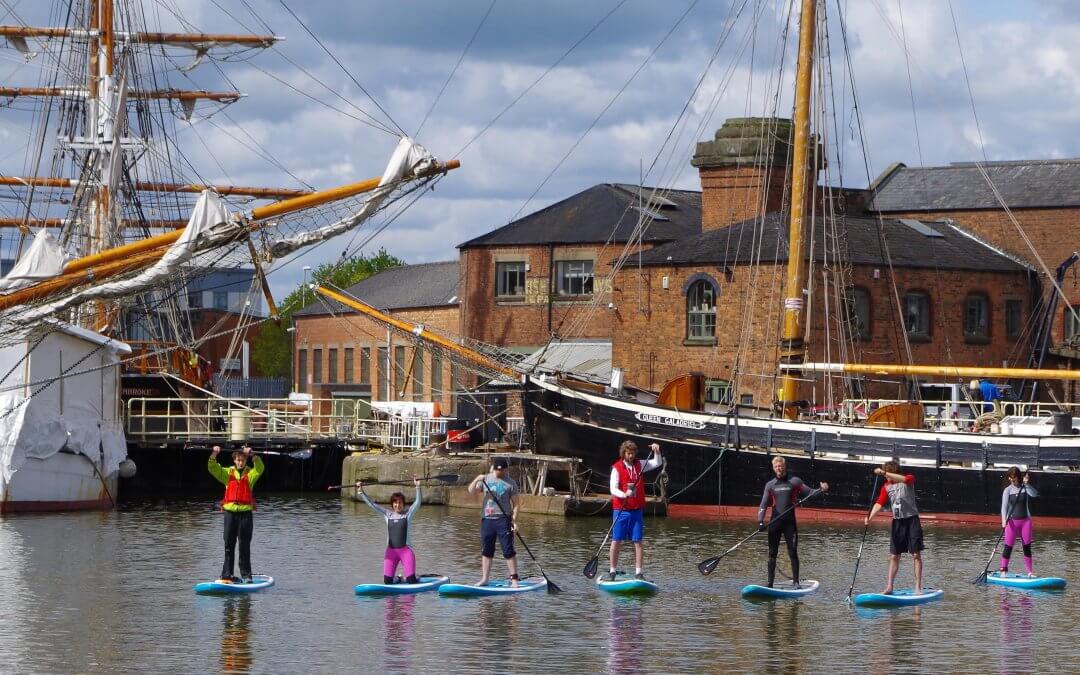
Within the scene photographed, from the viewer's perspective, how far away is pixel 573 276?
59.7 m

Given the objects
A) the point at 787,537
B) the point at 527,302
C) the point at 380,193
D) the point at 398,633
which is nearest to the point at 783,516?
the point at 787,537

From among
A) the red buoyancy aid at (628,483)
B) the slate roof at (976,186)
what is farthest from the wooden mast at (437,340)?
the slate roof at (976,186)

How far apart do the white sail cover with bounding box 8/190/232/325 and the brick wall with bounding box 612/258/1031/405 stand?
2049 cm

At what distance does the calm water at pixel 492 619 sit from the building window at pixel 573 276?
2877cm

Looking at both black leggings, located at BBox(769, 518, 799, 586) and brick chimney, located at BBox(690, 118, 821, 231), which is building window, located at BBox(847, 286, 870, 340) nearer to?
brick chimney, located at BBox(690, 118, 821, 231)

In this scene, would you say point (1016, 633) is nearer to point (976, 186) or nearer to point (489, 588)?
point (489, 588)

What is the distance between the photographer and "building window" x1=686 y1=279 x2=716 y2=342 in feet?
167

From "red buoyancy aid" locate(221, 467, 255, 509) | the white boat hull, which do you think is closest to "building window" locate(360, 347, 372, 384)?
the white boat hull

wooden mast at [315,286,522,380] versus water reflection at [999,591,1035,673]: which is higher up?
wooden mast at [315,286,522,380]

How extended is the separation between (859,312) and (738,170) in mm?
9111

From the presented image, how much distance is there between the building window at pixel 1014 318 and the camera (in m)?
54.3

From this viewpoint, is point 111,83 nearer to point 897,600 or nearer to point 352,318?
point 352,318

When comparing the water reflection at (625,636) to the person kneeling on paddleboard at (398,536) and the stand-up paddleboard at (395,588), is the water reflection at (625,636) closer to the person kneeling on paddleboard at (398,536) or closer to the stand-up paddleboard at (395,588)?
the stand-up paddleboard at (395,588)

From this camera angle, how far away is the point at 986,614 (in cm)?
2086
